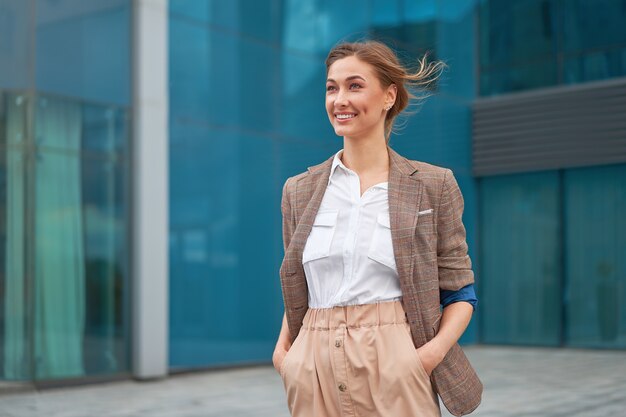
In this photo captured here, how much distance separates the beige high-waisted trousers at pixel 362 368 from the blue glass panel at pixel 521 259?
14.2 m

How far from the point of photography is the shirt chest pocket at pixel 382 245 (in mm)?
2285

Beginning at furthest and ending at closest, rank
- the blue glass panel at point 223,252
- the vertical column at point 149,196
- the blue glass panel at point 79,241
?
1. the blue glass panel at point 223,252
2. the vertical column at point 149,196
3. the blue glass panel at point 79,241

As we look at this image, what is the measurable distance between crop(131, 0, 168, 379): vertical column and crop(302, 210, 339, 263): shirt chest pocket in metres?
8.89

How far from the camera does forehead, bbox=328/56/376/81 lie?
→ 2.38m

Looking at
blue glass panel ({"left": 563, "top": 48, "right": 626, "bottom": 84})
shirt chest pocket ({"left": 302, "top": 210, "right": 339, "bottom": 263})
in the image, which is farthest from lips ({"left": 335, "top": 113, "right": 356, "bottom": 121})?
blue glass panel ({"left": 563, "top": 48, "right": 626, "bottom": 84})

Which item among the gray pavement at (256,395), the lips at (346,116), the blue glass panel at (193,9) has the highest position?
the blue glass panel at (193,9)

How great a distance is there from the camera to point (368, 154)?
2461 mm

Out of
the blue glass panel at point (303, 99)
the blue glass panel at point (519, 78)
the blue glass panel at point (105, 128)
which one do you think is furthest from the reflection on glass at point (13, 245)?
the blue glass panel at point (519, 78)

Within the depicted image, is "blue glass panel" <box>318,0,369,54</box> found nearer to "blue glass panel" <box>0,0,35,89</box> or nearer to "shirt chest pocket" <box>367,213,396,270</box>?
"blue glass panel" <box>0,0,35,89</box>

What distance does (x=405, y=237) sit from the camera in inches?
90.0

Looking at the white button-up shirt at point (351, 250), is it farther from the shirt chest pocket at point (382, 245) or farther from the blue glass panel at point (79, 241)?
the blue glass panel at point (79, 241)

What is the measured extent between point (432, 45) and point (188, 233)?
6.96 metres

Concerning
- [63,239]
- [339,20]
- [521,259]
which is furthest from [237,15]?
[521,259]

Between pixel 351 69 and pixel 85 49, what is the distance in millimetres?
8908
